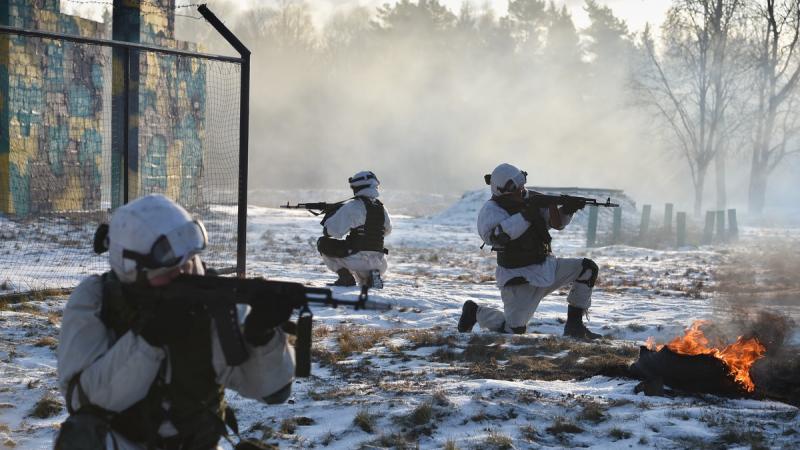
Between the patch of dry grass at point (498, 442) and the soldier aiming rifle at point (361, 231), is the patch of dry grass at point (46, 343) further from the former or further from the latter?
the soldier aiming rifle at point (361, 231)

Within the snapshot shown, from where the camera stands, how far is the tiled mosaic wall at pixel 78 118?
17016mm

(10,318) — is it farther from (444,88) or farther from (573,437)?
(444,88)

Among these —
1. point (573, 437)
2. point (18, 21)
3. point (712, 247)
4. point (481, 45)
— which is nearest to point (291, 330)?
point (573, 437)

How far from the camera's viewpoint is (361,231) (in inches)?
457

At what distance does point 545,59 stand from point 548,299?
51602 millimetres

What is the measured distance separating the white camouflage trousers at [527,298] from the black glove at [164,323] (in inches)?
238

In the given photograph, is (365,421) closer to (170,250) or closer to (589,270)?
(170,250)

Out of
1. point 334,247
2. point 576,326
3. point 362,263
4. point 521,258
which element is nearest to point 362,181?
point 334,247

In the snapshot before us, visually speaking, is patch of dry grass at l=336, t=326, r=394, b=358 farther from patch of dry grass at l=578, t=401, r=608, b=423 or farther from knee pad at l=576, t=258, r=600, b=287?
patch of dry grass at l=578, t=401, r=608, b=423

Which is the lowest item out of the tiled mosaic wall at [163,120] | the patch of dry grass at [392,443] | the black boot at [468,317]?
the patch of dry grass at [392,443]

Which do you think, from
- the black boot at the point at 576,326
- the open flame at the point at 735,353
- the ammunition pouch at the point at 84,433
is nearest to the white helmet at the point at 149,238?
the ammunition pouch at the point at 84,433

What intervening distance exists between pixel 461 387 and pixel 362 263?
5460mm

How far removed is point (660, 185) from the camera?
59.5 m

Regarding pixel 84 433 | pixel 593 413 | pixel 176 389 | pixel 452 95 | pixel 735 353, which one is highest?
pixel 452 95
